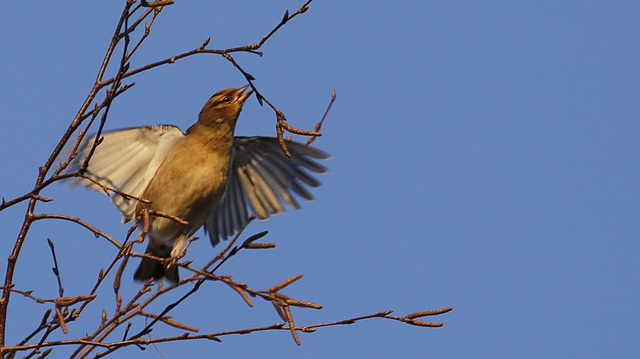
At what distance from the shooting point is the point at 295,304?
3607mm

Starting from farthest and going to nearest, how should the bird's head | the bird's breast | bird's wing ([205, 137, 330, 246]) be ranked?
bird's wing ([205, 137, 330, 246])
the bird's head
the bird's breast

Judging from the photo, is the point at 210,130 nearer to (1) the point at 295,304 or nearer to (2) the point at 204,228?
(2) the point at 204,228

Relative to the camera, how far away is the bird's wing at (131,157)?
7.26 metres

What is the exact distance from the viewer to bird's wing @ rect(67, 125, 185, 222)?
7258 millimetres

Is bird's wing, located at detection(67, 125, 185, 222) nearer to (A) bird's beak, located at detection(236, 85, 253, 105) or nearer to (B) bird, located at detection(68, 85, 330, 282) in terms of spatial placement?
(B) bird, located at detection(68, 85, 330, 282)

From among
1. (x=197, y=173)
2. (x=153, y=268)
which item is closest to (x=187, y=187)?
(x=197, y=173)

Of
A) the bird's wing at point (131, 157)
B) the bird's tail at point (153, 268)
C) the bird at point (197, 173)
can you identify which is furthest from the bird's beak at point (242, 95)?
the bird's tail at point (153, 268)

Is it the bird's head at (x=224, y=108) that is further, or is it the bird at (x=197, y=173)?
the bird's head at (x=224, y=108)

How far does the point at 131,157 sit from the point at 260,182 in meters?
1.29

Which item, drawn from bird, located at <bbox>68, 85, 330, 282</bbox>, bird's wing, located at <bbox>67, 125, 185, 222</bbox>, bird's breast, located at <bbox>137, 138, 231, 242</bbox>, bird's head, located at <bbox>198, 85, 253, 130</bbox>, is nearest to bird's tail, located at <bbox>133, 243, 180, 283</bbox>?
bird, located at <bbox>68, 85, 330, 282</bbox>

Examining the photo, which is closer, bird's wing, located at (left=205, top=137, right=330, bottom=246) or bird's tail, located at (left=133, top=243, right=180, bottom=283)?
bird's tail, located at (left=133, top=243, right=180, bottom=283)

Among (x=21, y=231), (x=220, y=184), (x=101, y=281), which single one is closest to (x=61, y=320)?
(x=101, y=281)

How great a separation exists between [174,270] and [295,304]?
14.6ft

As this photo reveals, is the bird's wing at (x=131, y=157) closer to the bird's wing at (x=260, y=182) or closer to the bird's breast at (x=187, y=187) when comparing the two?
the bird's breast at (x=187, y=187)
